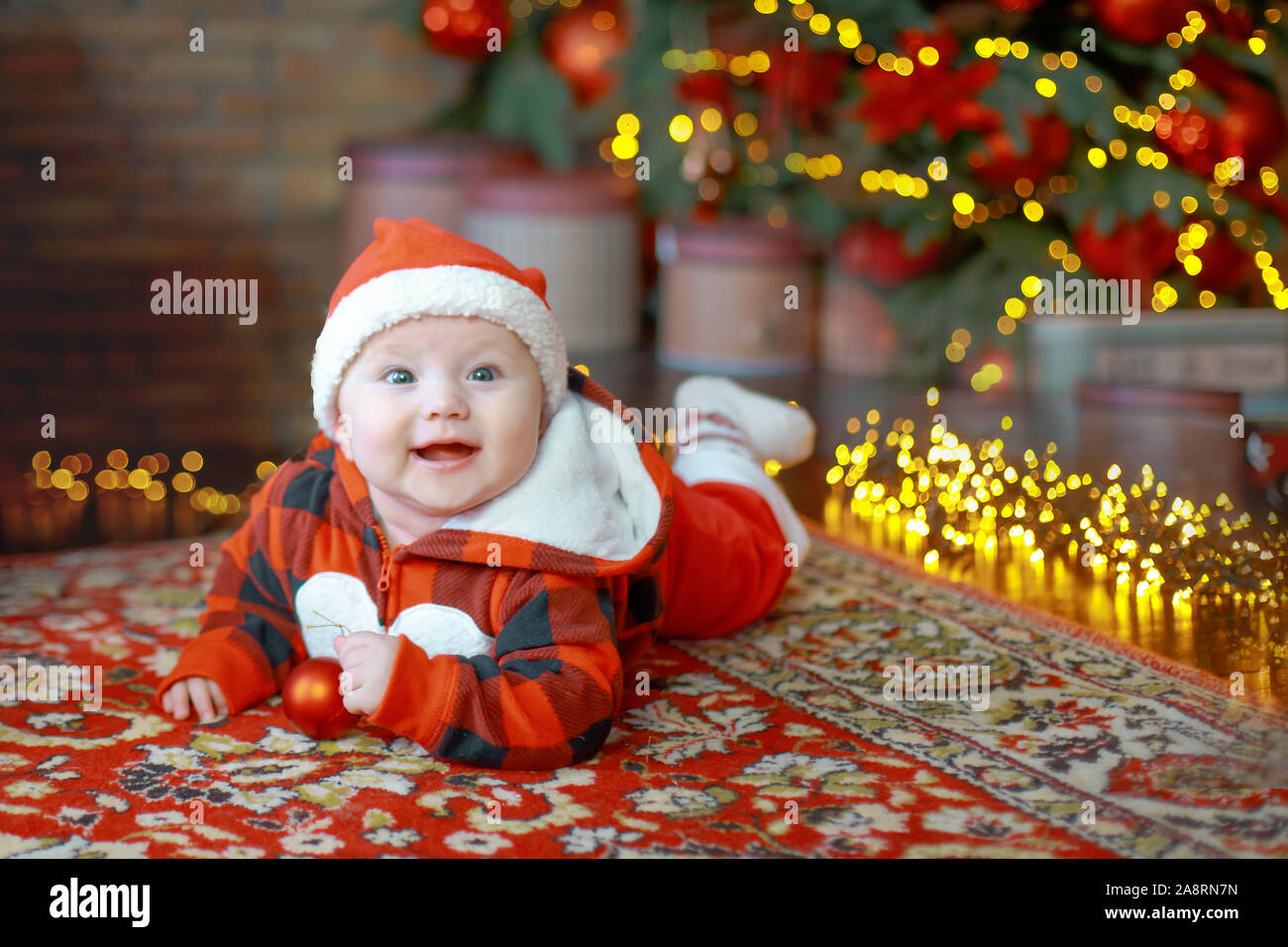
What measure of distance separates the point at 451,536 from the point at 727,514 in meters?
0.33

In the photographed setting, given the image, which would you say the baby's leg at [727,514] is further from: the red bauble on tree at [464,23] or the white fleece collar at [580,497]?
the red bauble on tree at [464,23]

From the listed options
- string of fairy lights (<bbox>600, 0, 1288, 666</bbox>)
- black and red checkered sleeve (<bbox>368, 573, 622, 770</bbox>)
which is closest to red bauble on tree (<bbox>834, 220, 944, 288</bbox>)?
string of fairy lights (<bbox>600, 0, 1288, 666</bbox>)

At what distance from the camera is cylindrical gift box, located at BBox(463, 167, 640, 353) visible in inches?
94.2

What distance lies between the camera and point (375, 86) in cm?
262

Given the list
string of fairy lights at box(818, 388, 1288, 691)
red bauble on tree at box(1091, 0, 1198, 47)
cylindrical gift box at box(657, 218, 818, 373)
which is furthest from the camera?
cylindrical gift box at box(657, 218, 818, 373)

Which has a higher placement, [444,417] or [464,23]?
[464,23]

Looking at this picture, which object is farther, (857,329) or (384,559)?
(857,329)

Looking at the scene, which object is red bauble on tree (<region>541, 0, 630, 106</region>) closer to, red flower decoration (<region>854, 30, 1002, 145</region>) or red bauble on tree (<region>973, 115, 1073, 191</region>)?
red flower decoration (<region>854, 30, 1002, 145</region>)

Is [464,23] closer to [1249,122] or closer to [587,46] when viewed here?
[587,46]

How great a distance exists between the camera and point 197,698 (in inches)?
40.6

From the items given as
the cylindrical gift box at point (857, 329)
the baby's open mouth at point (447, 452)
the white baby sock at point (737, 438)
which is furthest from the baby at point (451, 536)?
the cylindrical gift box at point (857, 329)

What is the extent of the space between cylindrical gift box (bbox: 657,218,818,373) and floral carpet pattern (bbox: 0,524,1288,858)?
1.23m

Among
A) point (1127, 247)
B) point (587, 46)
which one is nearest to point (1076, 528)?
point (1127, 247)
